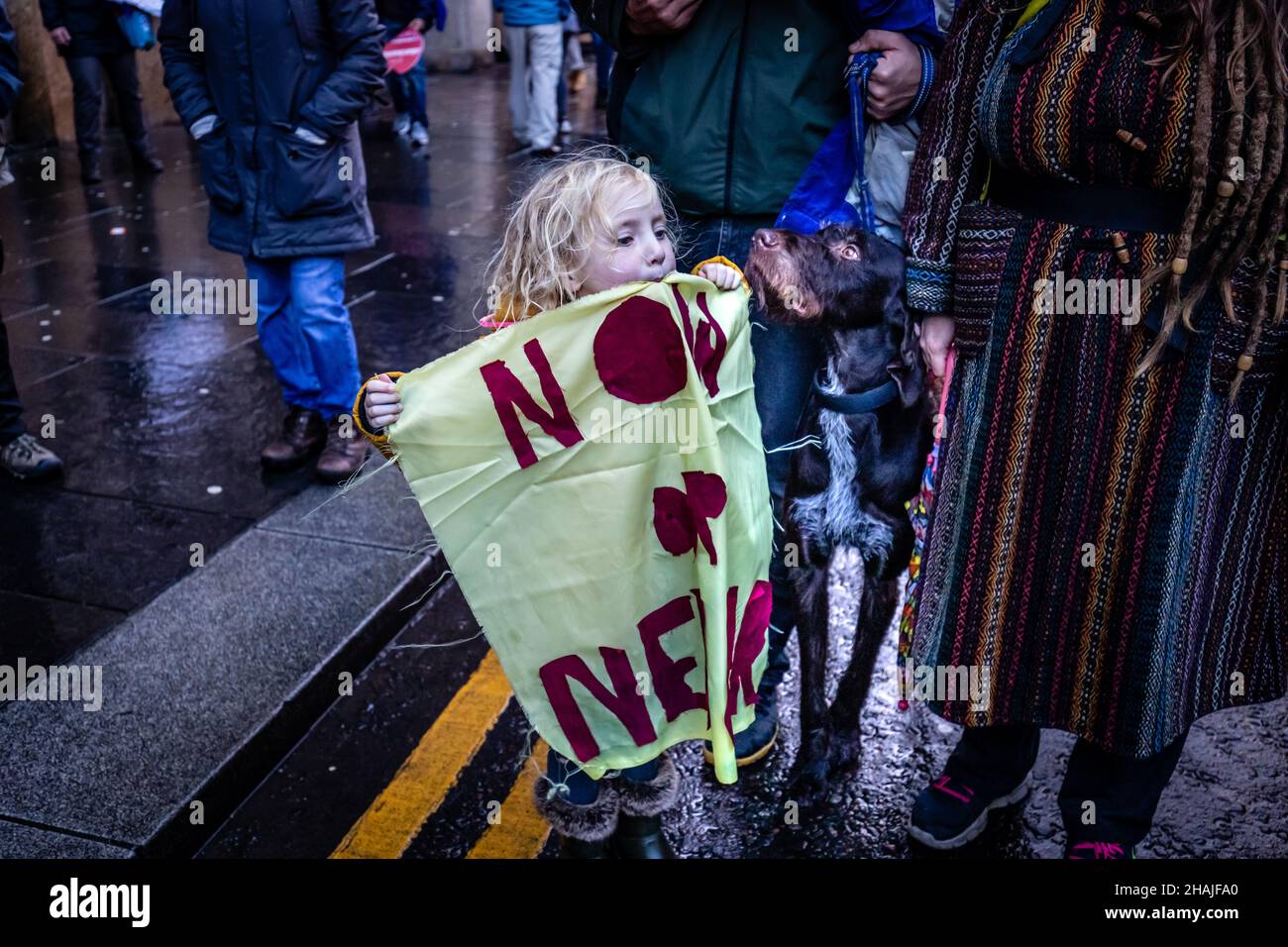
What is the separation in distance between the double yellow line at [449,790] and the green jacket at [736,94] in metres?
1.51

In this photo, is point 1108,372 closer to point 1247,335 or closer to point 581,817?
point 1247,335

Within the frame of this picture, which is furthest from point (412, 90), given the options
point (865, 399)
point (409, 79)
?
point (865, 399)

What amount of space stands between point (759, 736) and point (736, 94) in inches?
65.5

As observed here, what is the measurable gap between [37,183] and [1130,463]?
946 cm

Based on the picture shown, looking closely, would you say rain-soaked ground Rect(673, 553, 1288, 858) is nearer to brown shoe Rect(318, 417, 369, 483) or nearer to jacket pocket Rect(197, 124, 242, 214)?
brown shoe Rect(318, 417, 369, 483)

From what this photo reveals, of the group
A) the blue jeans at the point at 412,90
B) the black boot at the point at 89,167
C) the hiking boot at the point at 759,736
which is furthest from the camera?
the blue jeans at the point at 412,90

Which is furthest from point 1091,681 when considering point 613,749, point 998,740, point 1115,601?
point 613,749

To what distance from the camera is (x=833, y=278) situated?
2.80 meters

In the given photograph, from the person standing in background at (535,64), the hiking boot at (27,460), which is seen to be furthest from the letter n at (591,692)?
the person standing in background at (535,64)

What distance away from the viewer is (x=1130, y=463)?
2.46 m

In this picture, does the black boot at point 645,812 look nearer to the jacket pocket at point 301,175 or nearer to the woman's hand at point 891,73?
the woman's hand at point 891,73

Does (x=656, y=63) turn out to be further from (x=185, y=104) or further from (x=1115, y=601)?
(x=185, y=104)

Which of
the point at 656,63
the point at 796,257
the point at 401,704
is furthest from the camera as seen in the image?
the point at 401,704

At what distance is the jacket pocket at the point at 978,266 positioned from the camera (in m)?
2.52
